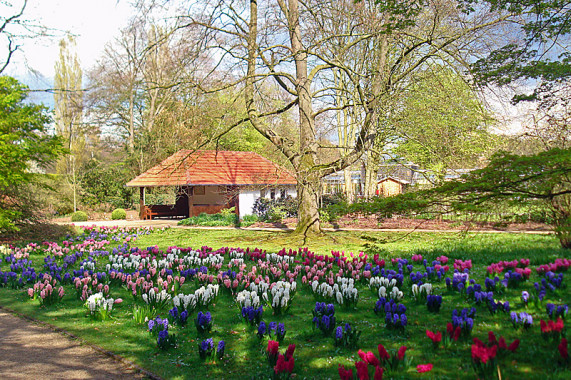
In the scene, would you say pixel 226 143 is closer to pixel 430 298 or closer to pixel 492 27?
pixel 492 27

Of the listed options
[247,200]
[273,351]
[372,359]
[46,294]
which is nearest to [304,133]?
[46,294]

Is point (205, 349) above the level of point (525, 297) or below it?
below

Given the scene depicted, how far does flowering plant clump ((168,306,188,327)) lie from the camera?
531 cm

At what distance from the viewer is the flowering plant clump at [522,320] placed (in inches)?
166

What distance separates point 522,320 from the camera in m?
4.27

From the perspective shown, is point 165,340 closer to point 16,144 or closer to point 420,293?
point 420,293

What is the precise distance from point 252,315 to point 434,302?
2.16 metres

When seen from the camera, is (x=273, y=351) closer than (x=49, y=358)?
Yes

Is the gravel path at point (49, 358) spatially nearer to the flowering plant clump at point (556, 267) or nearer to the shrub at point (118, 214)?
the flowering plant clump at point (556, 267)

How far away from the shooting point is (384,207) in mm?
5570

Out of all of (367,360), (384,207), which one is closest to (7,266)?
(384,207)

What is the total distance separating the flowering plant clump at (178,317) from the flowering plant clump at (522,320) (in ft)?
11.8

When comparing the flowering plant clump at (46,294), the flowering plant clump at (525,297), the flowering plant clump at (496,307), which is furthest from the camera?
the flowering plant clump at (46,294)

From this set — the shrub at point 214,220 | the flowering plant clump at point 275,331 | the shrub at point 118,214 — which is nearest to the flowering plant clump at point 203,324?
the flowering plant clump at point 275,331
